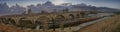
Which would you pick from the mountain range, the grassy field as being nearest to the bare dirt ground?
the grassy field

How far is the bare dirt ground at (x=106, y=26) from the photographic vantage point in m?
4.67

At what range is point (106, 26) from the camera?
4.70 metres

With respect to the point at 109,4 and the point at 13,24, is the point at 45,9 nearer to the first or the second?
the point at 13,24

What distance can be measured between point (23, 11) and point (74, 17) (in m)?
0.76

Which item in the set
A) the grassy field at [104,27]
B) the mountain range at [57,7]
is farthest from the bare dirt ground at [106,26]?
the mountain range at [57,7]

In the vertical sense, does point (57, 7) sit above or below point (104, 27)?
above

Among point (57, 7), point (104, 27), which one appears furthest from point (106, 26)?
point (57, 7)

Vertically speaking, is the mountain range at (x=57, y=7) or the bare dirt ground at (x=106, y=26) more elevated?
the mountain range at (x=57, y=7)

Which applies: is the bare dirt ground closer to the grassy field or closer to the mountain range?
the grassy field

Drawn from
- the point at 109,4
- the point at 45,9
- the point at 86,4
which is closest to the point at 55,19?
the point at 45,9

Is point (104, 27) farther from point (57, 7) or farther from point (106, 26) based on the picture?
point (57, 7)

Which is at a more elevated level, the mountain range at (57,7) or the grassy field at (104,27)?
the mountain range at (57,7)

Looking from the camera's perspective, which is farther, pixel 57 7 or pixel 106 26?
pixel 57 7

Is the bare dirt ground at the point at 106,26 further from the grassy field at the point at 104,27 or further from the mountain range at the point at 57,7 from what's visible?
the mountain range at the point at 57,7
